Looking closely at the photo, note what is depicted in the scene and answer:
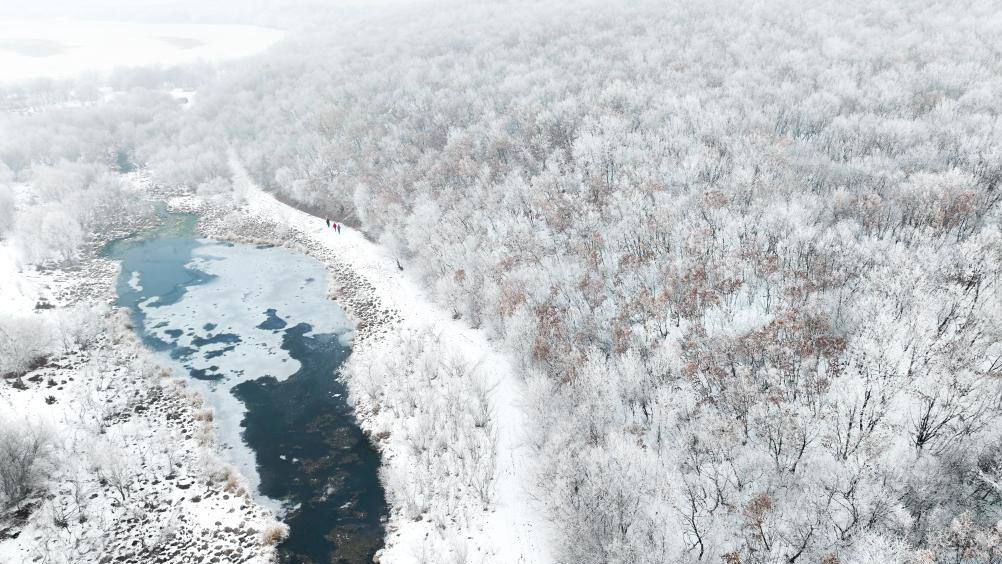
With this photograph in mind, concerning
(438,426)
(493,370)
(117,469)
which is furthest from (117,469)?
(493,370)

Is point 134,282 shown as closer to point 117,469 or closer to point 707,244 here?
point 117,469

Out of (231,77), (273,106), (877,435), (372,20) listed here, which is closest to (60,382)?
(877,435)

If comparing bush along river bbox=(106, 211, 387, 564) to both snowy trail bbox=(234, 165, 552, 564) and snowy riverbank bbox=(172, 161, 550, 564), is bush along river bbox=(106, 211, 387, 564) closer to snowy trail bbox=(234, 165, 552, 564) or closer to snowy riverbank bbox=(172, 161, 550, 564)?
snowy riverbank bbox=(172, 161, 550, 564)

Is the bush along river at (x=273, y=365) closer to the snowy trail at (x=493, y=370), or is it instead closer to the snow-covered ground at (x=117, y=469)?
the snow-covered ground at (x=117, y=469)

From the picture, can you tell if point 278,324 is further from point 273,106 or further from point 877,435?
point 273,106

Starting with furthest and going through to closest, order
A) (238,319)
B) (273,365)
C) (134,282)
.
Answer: (134,282) < (238,319) < (273,365)

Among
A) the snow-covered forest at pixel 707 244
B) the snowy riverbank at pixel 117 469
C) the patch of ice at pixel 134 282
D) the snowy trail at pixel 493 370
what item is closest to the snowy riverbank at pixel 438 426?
the snowy trail at pixel 493 370
